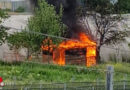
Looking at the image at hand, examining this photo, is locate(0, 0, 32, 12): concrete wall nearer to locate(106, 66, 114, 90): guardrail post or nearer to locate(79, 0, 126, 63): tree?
locate(79, 0, 126, 63): tree

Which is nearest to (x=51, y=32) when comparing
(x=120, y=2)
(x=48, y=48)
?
(x=48, y=48)

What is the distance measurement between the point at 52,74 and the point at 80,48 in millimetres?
6483

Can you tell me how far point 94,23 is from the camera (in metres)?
25.3

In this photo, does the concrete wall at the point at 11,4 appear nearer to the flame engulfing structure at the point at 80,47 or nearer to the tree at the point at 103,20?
the tree at the point at 103,20

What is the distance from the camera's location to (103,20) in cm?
2508

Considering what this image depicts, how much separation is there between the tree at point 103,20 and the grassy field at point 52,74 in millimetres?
3218

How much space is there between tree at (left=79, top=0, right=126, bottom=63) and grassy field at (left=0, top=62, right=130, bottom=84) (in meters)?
3.22

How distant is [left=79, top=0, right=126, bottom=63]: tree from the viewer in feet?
81.1

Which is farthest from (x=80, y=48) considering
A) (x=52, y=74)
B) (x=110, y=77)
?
(x=110, y=77)

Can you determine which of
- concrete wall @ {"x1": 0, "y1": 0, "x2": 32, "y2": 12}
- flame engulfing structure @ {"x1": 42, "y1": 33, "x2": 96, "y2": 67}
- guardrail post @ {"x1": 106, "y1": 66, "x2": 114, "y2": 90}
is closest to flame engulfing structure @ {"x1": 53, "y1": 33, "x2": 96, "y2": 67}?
flame engulfing structure @ {"x1": 42, "y1": 33, "x2": 96, "y2": 67}

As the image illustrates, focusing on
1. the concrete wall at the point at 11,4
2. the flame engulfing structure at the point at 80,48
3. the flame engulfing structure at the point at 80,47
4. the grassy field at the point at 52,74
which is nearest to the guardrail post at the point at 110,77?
the grassy field at the point at 52,74

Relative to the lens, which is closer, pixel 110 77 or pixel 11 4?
pixel 110 77

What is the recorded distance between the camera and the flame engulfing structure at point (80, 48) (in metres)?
23.5

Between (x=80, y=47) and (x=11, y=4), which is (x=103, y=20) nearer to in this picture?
(x=80, y=47)
